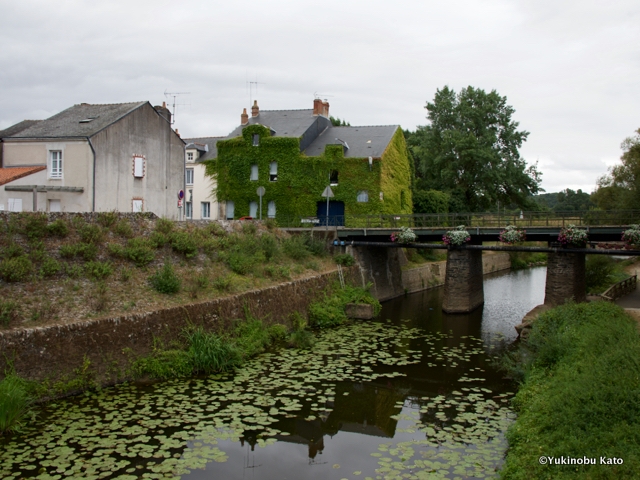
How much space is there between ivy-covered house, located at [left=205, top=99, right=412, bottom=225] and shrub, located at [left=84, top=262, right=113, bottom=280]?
2042cm

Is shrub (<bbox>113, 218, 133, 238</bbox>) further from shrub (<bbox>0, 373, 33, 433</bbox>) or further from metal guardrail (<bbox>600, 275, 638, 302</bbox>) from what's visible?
metal guardrail (<bbox>600, 275, 638, 302</bbox>)

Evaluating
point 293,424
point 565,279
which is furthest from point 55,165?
point 565,279

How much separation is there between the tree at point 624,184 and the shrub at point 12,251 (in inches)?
1625

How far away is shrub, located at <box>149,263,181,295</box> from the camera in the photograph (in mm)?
16156

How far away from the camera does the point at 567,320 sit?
15570 mm

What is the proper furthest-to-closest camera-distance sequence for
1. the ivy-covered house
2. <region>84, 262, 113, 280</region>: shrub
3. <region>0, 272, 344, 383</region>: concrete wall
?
the ivy-covered house → <region>84, 262, 113, 280</region>: shrub → <region>0, 272, 344, 383</region>: concrete wall

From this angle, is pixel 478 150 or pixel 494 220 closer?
pixel 494 220

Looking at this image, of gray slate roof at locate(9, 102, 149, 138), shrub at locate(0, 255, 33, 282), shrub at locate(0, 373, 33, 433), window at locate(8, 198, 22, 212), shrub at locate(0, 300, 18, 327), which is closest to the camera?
shrub at locate(0, 373, 33, 433)

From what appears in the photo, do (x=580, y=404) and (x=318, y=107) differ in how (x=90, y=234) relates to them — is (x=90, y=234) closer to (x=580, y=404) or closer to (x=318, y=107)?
(x=580, y=404)

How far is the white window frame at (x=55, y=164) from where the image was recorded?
2484 cm

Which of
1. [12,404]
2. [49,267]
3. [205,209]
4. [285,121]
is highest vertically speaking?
[285,121]

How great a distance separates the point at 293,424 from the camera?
37.7 ft

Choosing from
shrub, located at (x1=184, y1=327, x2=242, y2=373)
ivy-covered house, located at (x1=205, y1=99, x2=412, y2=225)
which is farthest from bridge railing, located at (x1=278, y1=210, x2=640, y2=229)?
shrub, located at (x1=184, y1=327, x2=242, y2=373)

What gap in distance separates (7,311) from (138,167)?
630 inches
